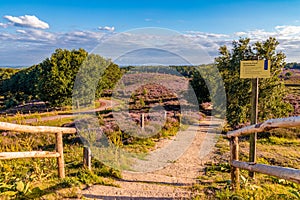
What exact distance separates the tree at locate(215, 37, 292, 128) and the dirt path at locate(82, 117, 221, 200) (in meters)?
4.74

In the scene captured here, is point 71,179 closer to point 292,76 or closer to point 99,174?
point 99,174

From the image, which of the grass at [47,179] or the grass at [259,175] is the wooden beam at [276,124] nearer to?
the grass at [259,175]

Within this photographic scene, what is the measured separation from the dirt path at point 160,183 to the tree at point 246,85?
187 inches

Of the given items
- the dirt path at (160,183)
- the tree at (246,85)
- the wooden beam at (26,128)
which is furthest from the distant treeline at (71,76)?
the wooden beam at (26,128)

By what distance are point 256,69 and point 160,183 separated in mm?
3438

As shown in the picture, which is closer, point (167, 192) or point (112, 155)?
point (167, 192)

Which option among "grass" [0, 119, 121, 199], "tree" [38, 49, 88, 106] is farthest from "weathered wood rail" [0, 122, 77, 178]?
"tree" [38, 49, 88, 106]

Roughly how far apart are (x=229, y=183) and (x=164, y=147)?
17.1 feet

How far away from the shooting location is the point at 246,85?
11.6 metres

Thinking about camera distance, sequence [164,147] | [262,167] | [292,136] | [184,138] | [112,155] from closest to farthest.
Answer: [262,167]
[112,155]
[164,147]
[184,138]
[292,136]

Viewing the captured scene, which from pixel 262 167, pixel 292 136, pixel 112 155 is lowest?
pixel 292 136

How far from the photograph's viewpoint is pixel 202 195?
451 cm

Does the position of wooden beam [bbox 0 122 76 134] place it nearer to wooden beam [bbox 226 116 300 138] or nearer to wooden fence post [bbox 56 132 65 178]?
wooden fence post [bbox 56 132 65 178]

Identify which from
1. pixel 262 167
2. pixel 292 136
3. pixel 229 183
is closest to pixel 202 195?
pixel 229 183
